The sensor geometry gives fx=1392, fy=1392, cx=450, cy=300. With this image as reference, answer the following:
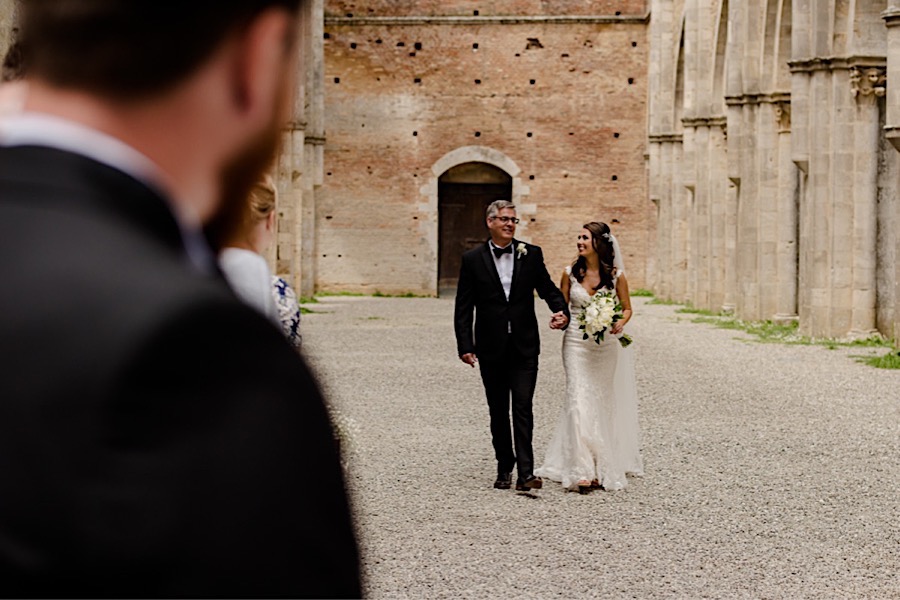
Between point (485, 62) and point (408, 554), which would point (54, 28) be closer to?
point (408, 554)

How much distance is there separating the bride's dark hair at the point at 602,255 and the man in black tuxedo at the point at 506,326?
0.37m

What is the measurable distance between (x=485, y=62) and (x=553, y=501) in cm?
2759

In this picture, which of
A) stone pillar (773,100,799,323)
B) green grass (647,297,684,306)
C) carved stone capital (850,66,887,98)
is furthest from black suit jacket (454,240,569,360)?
green grass (647,297,684,306)

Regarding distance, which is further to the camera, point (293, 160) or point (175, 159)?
point (293, 160)

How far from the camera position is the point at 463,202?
35.1 metres

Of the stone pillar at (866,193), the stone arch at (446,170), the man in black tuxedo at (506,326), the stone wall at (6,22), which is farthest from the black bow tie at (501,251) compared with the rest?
the stone arch at (446,170)

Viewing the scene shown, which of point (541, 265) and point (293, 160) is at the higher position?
point (293, 160)

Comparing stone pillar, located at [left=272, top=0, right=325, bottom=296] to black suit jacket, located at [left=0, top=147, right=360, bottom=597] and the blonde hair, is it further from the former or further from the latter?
black suit jacket, located at [left=0, top=147, right=360, bottom=597]

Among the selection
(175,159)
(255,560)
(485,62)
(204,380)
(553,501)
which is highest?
(485,62)

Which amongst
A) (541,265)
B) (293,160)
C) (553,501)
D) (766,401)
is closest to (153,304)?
(553,501)

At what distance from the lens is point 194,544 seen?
793 mm

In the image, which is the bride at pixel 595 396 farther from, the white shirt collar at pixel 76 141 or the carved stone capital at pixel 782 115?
the carved stone capital at pixel 782 115

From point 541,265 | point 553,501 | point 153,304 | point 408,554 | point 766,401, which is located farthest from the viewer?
point 766,401

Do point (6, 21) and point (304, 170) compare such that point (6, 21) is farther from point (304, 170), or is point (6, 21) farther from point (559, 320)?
point (304, 170)
